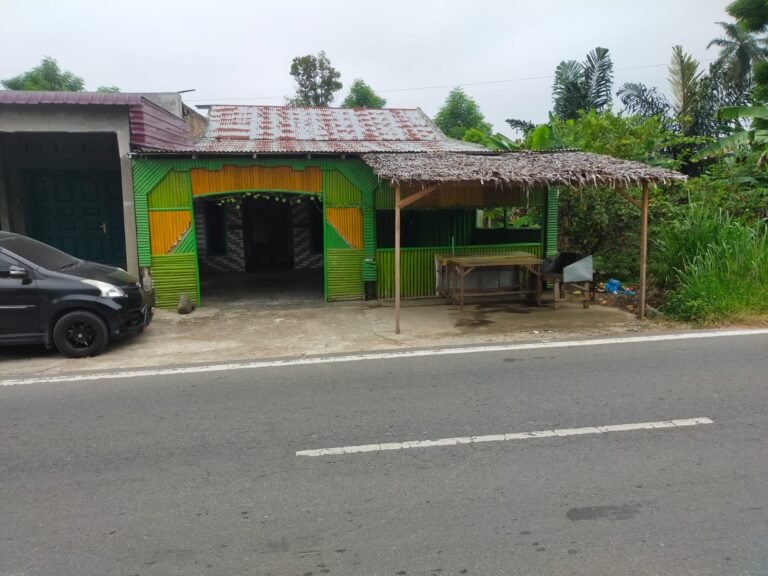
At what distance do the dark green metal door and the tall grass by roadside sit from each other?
42.4 ft

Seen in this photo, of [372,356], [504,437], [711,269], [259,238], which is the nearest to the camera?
[504,437]

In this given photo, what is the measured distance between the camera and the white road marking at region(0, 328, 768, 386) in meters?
6.62

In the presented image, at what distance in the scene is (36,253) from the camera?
8.11 metres

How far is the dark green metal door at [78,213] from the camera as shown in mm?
14339

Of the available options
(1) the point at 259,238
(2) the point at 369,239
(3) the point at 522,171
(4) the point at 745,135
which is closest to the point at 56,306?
(2) the point at 369,239

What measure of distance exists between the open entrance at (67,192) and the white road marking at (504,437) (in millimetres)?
12098

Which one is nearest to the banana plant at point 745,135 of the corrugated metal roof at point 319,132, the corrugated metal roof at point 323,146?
the corrugated metal roof at point 319,132

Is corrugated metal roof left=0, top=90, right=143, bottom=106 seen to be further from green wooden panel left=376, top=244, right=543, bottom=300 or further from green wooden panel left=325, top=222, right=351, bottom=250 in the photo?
green wooden panel left=376, top=244, right=543, bottom=300

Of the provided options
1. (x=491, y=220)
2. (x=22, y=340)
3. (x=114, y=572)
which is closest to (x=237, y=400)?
(x=114, y=572)

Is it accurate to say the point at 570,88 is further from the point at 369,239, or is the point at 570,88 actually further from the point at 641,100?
the point at 369,239

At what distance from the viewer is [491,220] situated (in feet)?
60.5

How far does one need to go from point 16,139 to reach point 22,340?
28.1 ft

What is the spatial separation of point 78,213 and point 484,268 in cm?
1057

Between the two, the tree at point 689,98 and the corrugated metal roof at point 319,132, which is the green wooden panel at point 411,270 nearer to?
the corrugated metal roof at point 319,132
